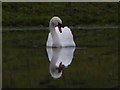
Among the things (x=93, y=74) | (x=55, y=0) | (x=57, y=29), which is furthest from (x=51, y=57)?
(x=55, y=0)

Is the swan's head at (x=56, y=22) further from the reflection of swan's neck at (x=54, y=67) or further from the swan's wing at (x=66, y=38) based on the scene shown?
the reflection of swan's neck at (x=54, y=67)

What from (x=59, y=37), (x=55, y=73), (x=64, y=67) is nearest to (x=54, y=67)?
(x=64, y=67)

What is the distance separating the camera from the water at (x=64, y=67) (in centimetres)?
879

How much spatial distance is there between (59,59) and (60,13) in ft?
80.1

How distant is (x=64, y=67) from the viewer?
10.6 metres

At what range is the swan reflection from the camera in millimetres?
10133

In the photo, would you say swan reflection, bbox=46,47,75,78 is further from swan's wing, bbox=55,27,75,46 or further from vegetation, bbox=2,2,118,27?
vegetation, bbox=2,2,118,27

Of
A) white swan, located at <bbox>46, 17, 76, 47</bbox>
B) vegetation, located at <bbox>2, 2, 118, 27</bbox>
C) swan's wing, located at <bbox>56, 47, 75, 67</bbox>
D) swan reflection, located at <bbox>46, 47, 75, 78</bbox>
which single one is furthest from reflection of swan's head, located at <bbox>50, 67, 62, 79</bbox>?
vegetation, located at <bbox>2, 2, 118, 27</bbox>

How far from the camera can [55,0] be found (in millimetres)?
39469

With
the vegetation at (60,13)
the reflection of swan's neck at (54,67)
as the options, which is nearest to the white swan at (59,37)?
the reflection of swan's neck at (54,67)

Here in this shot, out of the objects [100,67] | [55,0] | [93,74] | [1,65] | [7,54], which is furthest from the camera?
[55,0]

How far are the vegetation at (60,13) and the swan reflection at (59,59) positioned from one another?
56.4ft

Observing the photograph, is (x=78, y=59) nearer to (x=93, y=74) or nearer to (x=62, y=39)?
(x=93, y=74)

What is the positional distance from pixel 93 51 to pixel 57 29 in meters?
3.04
